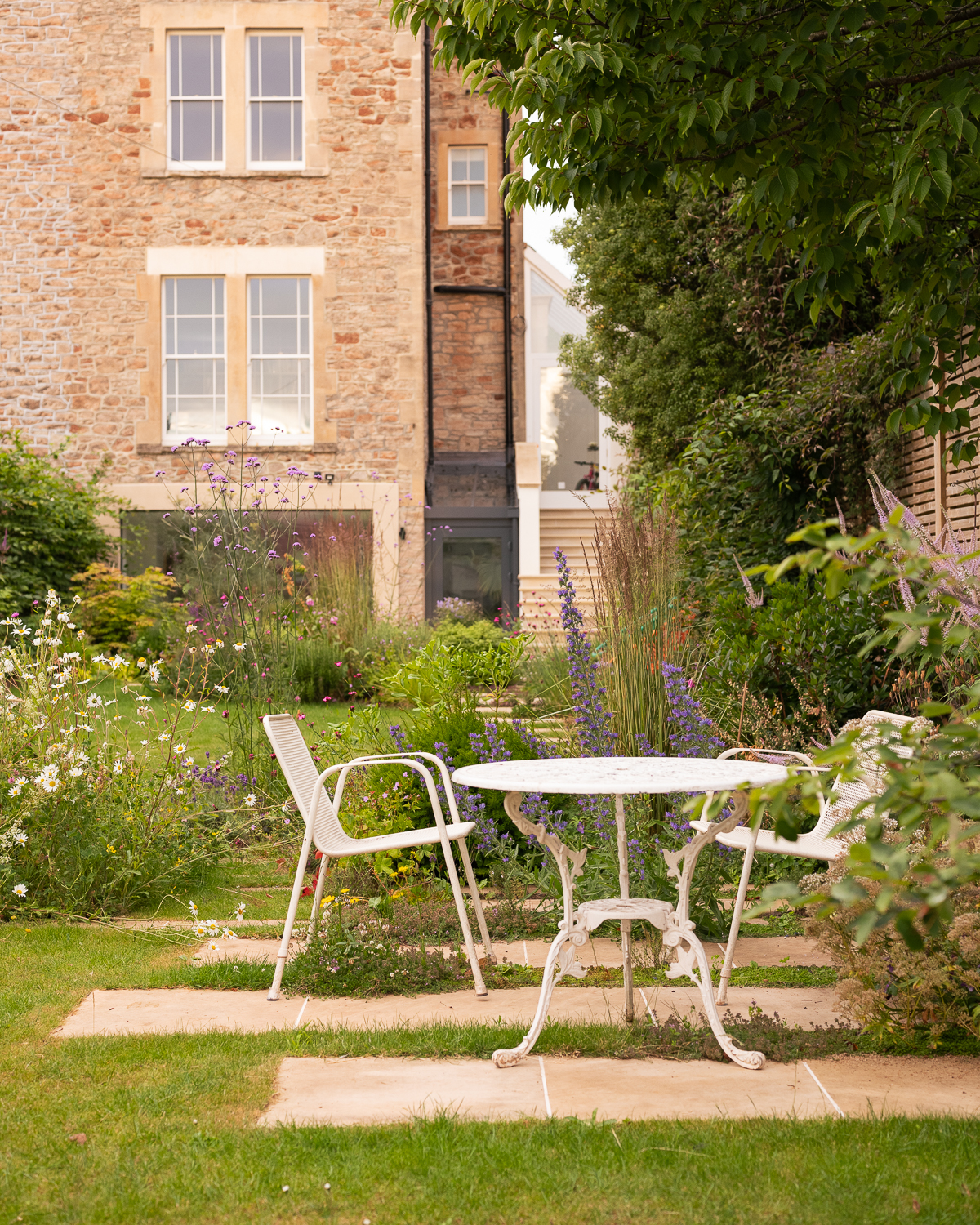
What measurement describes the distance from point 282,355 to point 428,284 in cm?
207

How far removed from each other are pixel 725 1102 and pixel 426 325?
1262 cm

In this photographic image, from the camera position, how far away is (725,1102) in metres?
2.56

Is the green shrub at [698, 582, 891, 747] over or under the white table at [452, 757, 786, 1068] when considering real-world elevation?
over

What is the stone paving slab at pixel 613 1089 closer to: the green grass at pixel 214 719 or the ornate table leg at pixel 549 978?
the ornate table leg at pixel 549 978

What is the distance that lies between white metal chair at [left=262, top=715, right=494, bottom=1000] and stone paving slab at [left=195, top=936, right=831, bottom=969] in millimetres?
176

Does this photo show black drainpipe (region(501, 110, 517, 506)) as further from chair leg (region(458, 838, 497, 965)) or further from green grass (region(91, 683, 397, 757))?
chair leg (region(458, 838, 497, 965))

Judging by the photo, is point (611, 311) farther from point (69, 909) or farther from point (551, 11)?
point (69, 909)

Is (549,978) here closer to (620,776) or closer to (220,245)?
(620,776)

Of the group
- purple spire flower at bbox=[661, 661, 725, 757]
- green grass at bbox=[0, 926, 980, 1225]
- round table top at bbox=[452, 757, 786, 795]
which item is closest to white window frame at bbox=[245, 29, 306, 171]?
purple spire flower at bbox=[661, 661, 725, 757]

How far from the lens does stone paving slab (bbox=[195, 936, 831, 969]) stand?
12.3ft

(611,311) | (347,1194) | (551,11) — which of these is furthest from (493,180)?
(347,1194)

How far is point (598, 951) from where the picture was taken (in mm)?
3914

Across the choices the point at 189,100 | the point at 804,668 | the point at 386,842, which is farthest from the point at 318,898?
the point at 189,100

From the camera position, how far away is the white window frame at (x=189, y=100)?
1325 centimetres
